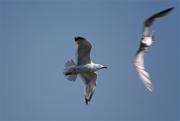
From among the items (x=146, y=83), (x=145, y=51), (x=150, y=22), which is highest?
(x=150, y=22)

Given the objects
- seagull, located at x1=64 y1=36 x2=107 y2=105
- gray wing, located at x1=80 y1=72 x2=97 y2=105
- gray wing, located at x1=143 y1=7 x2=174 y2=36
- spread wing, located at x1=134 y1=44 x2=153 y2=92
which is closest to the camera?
spread wing, located at x1=134 y1=44 x2=153 y2=92

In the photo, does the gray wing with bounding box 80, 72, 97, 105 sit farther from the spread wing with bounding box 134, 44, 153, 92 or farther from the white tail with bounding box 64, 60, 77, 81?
the spread wing with bounding box 134, 44, 153, 92

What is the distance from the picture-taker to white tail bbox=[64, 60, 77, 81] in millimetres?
6297

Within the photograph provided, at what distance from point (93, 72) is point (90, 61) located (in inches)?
9.4

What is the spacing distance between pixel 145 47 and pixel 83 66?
2262 millimetres

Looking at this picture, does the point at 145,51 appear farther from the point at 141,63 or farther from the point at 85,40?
the point at 85,40

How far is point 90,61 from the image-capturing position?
6477 millimetres

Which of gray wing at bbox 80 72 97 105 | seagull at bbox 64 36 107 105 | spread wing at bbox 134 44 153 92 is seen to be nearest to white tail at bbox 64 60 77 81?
seagull at bbox 64 36 107 105

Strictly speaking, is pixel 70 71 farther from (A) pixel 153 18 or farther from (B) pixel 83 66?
(A) pixel 153 18

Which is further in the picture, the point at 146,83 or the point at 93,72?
the point at 93,72

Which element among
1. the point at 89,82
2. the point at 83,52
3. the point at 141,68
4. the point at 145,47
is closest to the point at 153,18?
the point at 145,47

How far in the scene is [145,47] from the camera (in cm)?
423

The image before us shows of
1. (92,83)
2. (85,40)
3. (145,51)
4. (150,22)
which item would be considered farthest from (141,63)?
(92,83)

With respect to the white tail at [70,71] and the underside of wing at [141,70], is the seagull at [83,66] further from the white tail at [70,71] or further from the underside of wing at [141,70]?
the underside of wing at [141,70]
